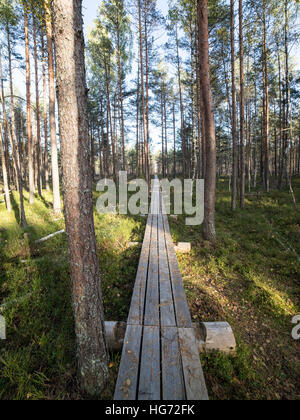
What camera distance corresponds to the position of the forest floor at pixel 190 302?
215cm

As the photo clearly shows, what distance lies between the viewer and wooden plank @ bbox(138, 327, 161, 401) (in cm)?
171

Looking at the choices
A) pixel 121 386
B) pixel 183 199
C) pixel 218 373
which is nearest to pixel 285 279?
pixel 218 373

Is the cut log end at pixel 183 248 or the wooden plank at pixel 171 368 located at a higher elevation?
the cut log end at pixel 183 248

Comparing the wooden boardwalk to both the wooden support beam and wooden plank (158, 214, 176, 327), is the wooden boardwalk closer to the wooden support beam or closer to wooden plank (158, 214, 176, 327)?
wooden plank (158, 214, 176, 327)

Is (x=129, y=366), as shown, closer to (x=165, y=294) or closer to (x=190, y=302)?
(x=165, y=294)

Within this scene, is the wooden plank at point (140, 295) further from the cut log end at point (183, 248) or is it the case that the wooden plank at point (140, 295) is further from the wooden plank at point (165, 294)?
the cut log end at point (183, 248)

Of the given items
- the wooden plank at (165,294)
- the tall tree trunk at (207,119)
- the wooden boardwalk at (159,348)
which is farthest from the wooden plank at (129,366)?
the tall tree trunk at (207,119)

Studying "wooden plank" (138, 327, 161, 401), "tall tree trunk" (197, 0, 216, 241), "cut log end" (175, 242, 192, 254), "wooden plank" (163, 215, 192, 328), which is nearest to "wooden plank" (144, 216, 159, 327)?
"wooden plank" (138, 327, 161, 401)

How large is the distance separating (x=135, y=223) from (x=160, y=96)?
785 inches

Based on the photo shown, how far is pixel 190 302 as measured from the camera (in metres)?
3.44

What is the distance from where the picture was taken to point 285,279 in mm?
4543

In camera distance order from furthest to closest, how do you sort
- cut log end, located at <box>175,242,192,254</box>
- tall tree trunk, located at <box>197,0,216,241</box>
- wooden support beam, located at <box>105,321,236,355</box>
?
cut log end, located at <box>175,242,192,254</box> → tall tree trunk, located at <box>197,0,216,241</box> → wooden support beam, located at <box>105,321,236,355</box>

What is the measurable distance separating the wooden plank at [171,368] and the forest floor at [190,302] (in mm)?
580

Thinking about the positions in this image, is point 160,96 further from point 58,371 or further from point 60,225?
point 58,371
